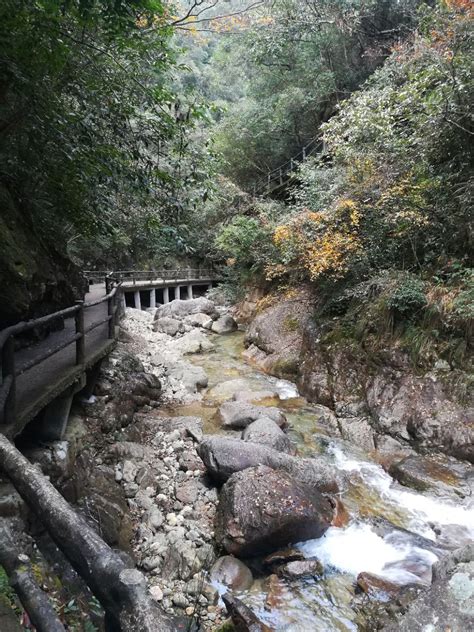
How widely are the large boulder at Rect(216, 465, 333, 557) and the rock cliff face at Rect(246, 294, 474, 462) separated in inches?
102

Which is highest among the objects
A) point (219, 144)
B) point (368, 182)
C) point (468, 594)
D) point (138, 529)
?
point (219, 144)

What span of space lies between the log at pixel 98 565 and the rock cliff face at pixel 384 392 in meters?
6.45

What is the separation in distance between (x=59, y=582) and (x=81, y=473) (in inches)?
78.9

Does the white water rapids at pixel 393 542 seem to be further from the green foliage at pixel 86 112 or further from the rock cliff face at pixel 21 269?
the rock cliff face at pixel 21 269

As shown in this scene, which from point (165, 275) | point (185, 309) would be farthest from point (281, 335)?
point (165, 275)

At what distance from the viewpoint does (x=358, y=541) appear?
15.5 ft

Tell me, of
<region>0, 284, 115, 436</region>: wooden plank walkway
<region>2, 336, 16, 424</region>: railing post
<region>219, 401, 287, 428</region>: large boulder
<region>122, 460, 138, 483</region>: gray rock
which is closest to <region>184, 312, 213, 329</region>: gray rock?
<region>219, 401, 287, 428</region>: large boulder

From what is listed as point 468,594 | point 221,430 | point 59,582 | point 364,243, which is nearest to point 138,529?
point 59,582

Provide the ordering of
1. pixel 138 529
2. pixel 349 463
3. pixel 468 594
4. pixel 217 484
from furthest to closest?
pixel 349 463 < pixel 217 484 < pixel 138 529 < pixel 468 594

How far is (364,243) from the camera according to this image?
358 inches

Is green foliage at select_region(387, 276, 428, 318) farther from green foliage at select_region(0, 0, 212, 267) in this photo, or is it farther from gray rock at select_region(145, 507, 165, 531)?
gray rock at select_region(145, 507, 165, 531)

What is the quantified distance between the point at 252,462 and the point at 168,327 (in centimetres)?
1132

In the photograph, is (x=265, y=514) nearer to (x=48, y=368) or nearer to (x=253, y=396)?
(x=48, y=368)

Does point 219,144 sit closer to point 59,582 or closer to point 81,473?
point 81,473
